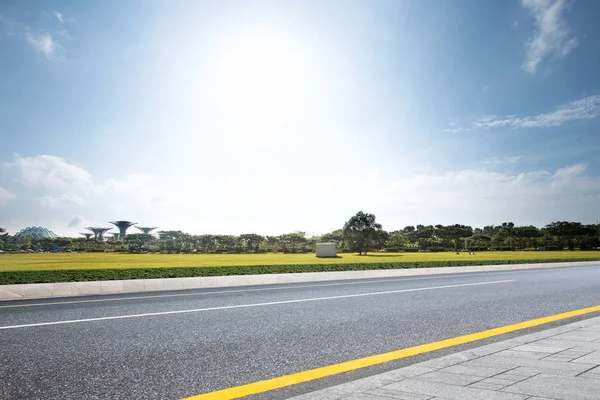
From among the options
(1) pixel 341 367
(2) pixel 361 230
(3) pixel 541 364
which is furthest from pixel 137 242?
(3) pixel 541 364

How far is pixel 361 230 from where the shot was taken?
66312 mm

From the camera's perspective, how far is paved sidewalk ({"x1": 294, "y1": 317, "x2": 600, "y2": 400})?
3.00 metres

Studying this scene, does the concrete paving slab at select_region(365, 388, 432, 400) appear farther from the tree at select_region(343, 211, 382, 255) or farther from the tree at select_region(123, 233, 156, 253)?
the tree at select_region(123, 233, 156, 253)

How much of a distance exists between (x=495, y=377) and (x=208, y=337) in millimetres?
3348

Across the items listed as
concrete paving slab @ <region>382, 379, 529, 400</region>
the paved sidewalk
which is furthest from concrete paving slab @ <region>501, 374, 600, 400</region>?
concrete paving slab @ <region>382, 379, 529, 400</region>

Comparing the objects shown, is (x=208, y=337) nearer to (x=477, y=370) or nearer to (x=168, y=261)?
(x=477, y=370)

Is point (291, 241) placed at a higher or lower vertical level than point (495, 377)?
higher

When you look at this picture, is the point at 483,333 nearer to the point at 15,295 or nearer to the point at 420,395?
the point at 420,395

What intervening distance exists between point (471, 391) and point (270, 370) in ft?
5.78

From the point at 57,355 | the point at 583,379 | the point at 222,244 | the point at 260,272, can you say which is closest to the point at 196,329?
the point at 57,355

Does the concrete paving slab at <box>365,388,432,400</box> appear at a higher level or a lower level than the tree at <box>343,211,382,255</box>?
lower

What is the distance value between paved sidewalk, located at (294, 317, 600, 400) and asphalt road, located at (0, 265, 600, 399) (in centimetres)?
44

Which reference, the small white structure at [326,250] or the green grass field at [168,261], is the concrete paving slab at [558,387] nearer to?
the green grass field at [168,261]

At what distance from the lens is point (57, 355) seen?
4391mm
